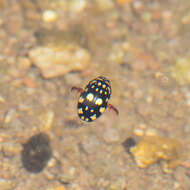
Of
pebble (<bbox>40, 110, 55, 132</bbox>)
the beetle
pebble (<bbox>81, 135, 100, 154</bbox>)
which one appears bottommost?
pebble (<bbox>81, 135, 100, 154</bbox>)

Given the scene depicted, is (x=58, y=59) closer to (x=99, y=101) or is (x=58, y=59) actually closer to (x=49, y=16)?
(x=49, y=16)

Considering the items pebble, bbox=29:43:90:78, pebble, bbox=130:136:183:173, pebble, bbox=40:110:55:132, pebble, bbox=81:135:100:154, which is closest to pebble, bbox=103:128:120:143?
pebble, bbox=81:135:100:154

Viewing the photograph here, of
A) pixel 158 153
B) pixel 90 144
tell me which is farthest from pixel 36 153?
pixel 158 153

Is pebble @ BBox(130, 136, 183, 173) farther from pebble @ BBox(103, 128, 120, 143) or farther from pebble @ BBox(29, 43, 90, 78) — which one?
pebble @ BBox(29, 43, 90, 78)

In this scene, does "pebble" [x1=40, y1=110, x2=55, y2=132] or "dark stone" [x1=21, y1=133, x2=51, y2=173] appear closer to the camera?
"dark stone" [x1=21, y1=133, x2=51, y2=173]

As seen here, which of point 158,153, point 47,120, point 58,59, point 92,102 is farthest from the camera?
point 58,59

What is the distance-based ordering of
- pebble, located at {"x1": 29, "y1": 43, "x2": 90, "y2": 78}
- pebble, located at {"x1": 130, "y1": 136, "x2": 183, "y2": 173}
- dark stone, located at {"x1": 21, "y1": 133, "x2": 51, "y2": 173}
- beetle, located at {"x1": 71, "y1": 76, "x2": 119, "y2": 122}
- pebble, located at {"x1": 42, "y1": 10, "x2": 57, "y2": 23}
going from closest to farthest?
beetle, located at {"x1": 71, "y1": 76, "x2": 119, "y2": 122} → dark stone, located at {"x1": 21, "y1": 133, "x2": 51, "y2": 173} → pebble, located at {"x1": 130, "y1": 136, "x2": 183, "y2": 173} → pebble, located at {"x1": 29, "y1": 43, "x2": 90, "y2": 78} → pebble, located at {"x1": 42, "y1": 10, "x2": 57, "y2": 23}

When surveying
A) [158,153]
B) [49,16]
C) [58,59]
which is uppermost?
[49,16]

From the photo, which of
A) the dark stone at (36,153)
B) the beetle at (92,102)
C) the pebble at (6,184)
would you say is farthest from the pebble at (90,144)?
the beetle at (92,102)

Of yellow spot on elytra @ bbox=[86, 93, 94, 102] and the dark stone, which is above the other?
yellow spot on elytra @ bbox=[86, 93, 94, 102]

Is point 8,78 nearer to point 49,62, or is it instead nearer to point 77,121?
point 49,62

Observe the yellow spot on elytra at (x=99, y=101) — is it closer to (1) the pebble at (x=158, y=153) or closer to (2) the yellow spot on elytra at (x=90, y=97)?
(2) the yellow spot on elytra at (x=90, y=97)
